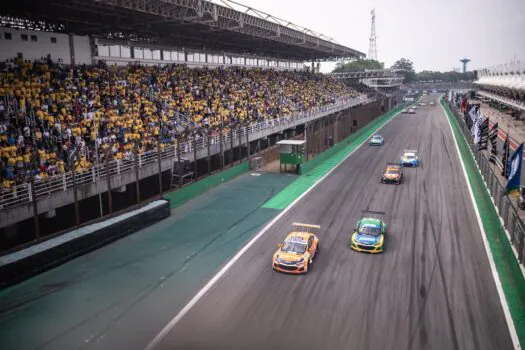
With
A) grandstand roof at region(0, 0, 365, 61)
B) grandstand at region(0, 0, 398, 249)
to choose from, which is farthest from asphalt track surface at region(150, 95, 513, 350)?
grandstand roof at region(0, 0, 365, 61)

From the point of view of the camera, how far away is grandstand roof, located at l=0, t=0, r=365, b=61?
2986 centimetres

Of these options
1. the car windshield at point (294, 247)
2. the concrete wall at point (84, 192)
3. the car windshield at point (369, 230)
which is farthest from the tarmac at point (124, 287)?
the car windshield at point (369, 230)

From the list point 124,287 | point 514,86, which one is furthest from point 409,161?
point 514,86

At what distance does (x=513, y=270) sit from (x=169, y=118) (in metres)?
27.4

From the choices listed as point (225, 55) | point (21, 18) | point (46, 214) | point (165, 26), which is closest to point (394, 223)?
point (46, 214)

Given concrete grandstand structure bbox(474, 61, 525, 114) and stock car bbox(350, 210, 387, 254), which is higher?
concrete grandstand structure bbox(474, 61, 525, 114)

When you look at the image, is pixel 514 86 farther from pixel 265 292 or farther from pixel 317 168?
pixel 265 292

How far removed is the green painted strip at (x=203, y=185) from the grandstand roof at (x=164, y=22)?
1302cm

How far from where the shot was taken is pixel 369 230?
65.9 ft

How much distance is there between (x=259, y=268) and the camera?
1798cm

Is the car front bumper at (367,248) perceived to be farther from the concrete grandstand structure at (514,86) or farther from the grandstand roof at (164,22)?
the concrete grandstand structure at (514,86)

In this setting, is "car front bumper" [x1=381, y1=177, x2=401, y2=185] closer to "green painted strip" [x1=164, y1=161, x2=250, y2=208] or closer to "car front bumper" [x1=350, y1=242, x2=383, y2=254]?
"green painted strip" [x1=164, y1=161, x2=250, y2=208]

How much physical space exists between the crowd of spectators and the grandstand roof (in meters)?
3.53

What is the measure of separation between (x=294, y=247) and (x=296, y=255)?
57 centimetres
